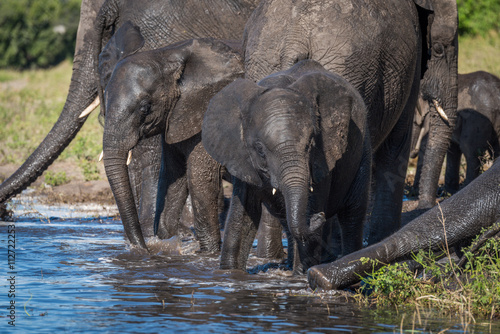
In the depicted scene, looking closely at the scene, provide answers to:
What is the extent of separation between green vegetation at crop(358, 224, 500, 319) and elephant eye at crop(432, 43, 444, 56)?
9.64ft

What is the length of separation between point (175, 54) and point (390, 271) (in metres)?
3.05

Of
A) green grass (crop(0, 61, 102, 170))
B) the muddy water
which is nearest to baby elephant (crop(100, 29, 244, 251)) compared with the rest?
the muddy water

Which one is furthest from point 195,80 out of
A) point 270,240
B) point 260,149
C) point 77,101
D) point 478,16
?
point 478,16

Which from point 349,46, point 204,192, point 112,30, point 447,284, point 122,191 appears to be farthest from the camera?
point 112,30

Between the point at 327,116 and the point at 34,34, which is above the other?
the point at 34,34

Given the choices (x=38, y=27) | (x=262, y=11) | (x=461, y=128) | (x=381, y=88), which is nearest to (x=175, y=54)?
(x=262, y=11)

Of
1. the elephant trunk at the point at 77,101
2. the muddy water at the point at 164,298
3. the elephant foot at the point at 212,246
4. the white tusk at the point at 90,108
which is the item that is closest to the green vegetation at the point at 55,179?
the elephant trunk at the point at 77,101

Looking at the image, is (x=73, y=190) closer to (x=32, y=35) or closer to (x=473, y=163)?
(x=473, y=163)

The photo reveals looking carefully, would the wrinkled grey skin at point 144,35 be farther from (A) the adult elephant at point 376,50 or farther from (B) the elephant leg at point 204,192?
→ (A) the adult elephant at point 376,50

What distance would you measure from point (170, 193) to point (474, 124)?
4439 millimetres

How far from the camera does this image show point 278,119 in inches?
192

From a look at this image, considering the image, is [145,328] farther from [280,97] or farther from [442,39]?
[442,39]

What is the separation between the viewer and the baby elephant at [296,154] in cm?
486

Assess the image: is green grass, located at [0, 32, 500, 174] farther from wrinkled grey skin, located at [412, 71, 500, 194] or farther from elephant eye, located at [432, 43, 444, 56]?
elephant eye, located at [432, 43, 444, 56]
